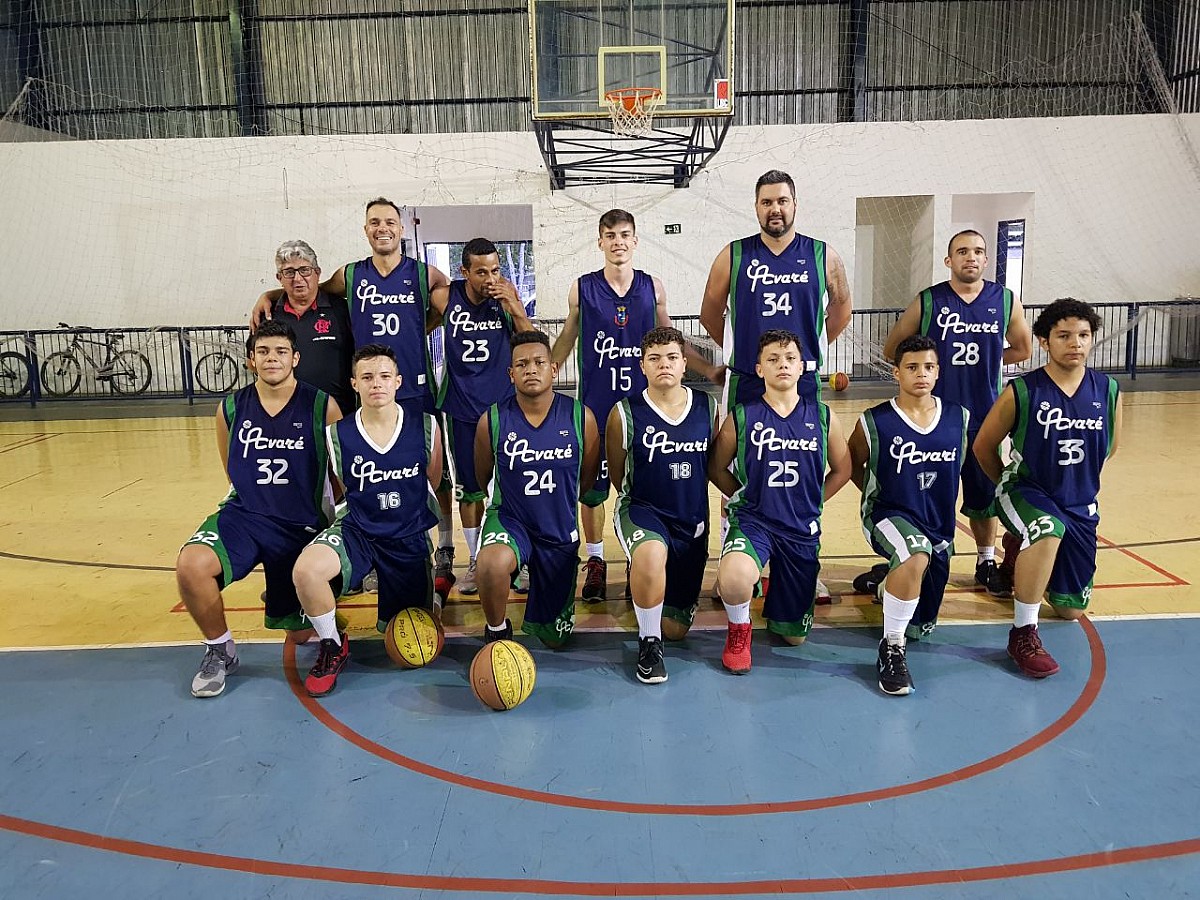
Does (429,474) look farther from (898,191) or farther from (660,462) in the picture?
(898,191)

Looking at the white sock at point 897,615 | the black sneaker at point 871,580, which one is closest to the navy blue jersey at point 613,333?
the black sneaker at point 871,580

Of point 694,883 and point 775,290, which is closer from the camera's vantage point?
point 694,883

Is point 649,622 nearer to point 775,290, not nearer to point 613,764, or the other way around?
point 613,764

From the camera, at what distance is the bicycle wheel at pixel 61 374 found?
42.3 ft

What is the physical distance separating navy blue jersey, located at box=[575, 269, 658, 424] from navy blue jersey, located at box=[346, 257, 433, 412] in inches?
32.2

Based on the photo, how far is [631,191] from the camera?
13.1 metres

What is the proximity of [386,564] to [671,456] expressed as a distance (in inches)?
48.9

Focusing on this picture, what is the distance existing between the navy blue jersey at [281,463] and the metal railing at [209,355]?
8799mm

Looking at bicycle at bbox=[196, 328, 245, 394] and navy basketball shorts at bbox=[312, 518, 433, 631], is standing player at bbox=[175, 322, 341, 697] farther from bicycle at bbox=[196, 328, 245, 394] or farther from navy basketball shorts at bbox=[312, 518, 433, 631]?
bicycle at bbox=[196, 328, 245, 394]

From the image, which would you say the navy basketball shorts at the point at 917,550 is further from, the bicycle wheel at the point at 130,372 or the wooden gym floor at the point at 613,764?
the bicycle wheel at the point at 130,372

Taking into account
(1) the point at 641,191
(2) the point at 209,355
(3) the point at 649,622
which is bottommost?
(3) the point at 649,622

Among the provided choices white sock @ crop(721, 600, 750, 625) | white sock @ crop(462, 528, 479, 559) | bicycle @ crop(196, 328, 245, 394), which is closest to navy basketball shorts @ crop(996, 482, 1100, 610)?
white sock @ crop(721, 600, 750, 625)

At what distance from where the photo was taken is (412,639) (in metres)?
3.57

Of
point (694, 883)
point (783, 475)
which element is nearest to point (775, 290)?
point (783, 475)
